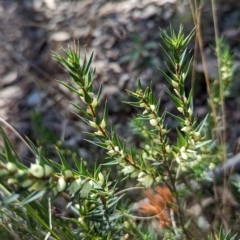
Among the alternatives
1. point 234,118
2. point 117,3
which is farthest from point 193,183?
point 117,3

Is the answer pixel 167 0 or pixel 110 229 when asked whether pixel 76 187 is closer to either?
pixel 110 229

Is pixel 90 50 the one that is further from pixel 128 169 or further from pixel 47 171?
pixel 47 171

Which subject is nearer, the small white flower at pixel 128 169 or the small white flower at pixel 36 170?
the small white flower at pixel 36 170

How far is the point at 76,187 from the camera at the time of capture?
→ 2.53 ft

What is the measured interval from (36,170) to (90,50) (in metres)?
1.98

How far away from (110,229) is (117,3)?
6.14 ft

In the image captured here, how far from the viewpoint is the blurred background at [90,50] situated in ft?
7.56

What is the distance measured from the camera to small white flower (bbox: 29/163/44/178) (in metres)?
0.67

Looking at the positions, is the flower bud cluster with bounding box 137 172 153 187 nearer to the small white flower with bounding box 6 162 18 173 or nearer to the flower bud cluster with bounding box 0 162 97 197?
the flower bud cluster with bounding box 0 162 97 197

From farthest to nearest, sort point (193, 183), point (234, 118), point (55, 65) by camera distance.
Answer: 1. point (55, 65)
2. point (234, 118)
3. point (193, 183)

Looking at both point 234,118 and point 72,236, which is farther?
point 234,118

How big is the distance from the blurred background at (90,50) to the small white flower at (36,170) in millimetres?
1404

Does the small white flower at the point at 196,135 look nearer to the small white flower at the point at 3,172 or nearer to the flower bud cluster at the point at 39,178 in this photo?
the flower bud cluster at the point at 39,178

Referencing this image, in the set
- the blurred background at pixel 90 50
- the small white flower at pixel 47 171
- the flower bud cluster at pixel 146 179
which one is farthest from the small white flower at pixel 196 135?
the blurred background at pixel 90 50
